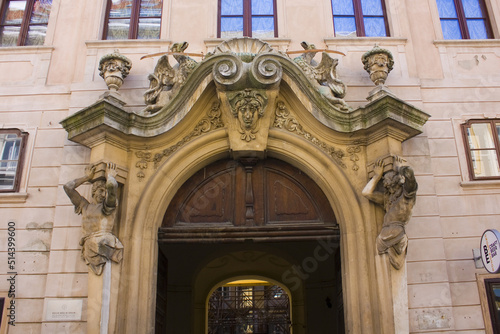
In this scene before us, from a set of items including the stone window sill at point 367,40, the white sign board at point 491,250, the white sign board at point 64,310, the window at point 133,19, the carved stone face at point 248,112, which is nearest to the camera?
the white sign board at point 491,250

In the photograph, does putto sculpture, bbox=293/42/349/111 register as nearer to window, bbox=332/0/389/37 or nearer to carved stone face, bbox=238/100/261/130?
carved stone face, bbox=238/100/261/130

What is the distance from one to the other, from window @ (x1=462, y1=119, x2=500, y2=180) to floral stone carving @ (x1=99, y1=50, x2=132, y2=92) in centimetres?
541

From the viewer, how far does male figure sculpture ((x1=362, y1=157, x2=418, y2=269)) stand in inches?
259

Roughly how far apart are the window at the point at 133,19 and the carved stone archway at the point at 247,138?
6.45 feet

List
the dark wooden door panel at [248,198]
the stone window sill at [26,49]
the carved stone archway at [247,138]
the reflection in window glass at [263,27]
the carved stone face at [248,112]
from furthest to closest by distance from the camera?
1. the reflection in window glass at [263,27]
2. the stone window sill at [26,49]
3. the dark wooden door panel at [248,198]
4. the carved stone face at [248,112]
5. the carved stone archway at [247,138]

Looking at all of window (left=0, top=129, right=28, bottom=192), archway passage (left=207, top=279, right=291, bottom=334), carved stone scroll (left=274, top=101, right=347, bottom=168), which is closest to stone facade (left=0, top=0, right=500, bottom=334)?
carved stone scroll (left=274, top=101, right=347, bottom=168)

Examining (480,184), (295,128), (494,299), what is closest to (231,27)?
(295,128)

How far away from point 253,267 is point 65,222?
21.4 feet

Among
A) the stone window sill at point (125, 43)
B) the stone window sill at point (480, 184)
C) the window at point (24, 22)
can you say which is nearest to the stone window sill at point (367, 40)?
the stone window sill at point (480, 184)

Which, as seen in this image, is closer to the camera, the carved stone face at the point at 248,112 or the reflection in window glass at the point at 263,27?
the carved stone face at the point at 248,112

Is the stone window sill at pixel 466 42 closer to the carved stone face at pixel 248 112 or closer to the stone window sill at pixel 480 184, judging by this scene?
the stone window sill at pixel 480 184

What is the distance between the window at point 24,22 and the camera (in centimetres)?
910

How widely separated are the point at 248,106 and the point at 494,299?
4.36 m

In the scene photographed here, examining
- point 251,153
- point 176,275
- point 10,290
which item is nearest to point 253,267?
point 176,275
